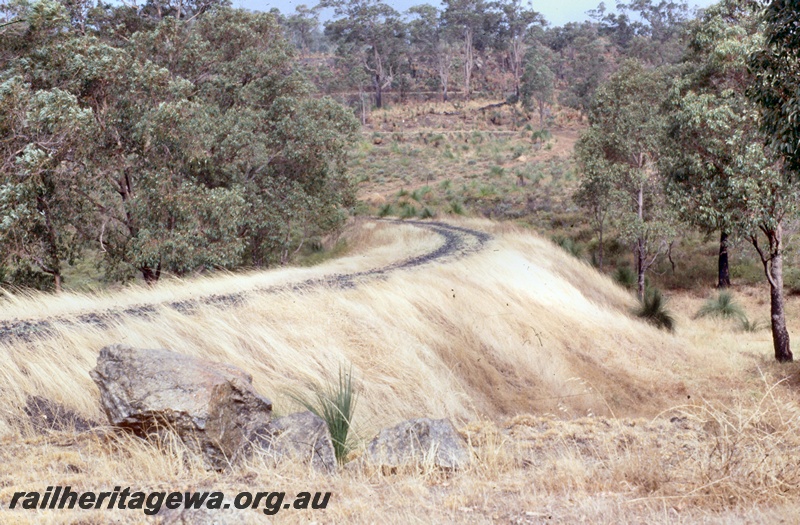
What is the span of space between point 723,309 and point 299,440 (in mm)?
21320

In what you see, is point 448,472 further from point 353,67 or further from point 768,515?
point 353,67

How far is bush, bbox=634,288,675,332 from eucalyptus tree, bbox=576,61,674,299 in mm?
3707

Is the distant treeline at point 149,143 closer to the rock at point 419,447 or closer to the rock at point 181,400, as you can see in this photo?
the rock at point 181,400

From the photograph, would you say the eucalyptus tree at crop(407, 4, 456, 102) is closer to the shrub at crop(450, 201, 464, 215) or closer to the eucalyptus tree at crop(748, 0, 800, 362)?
the shrub at crop(450, 201, 464, 215)

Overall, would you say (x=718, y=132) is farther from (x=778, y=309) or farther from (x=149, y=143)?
(x=149, y=143)

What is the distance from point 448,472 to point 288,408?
2.90 meters

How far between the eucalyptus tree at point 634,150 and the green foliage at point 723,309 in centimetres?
222

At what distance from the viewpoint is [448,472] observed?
18.0ft

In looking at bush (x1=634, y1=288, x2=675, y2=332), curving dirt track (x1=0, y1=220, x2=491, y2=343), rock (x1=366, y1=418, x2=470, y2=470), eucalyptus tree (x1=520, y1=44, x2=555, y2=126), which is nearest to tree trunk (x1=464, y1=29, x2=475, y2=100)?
eucalyptus tree (x1=520, y1=44, x2=555, y2=126)

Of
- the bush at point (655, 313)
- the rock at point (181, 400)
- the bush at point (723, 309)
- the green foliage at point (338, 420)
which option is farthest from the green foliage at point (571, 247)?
the rock at point (181, 400)

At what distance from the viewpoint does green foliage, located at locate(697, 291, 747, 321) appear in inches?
898

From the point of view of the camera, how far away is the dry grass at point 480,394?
4.80 metres

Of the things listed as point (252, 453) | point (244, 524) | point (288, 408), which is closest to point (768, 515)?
point (244, 524)

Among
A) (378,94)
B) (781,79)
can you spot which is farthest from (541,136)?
(781,79)
